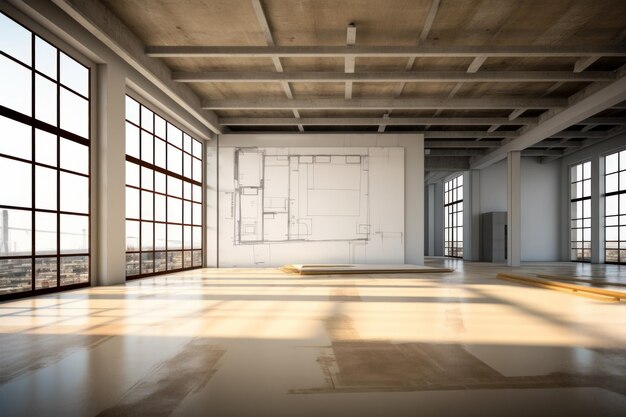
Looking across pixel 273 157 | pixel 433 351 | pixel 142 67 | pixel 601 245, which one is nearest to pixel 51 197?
pixel 142 67

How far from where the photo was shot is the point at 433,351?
191 inches

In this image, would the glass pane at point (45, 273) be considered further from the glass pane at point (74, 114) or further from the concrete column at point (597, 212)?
the concrete column at point (597, 212)

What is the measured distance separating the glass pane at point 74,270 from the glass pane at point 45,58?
168 inches

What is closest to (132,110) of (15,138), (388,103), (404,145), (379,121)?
(15,138)

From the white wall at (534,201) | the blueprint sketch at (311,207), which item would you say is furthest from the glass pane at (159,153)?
the white wall at (534,201)

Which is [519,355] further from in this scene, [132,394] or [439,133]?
[439,133]

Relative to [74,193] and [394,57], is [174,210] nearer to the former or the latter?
[74,193]

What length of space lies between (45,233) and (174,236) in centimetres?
750

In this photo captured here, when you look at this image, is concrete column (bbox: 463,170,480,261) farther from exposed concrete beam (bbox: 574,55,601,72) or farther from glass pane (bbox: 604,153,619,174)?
exposed concrete beam (bbox: 574,55,601,72)

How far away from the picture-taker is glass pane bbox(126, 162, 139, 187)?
14.0 meters

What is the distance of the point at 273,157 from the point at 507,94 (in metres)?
10.0

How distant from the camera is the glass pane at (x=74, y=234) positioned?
1090cm

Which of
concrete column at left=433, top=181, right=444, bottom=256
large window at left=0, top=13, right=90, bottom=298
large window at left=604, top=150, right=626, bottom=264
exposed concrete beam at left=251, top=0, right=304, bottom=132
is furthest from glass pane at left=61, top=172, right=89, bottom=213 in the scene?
Answer: concrete column at left=433, top=181, right=444, bottom=256

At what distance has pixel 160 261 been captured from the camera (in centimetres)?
1636
